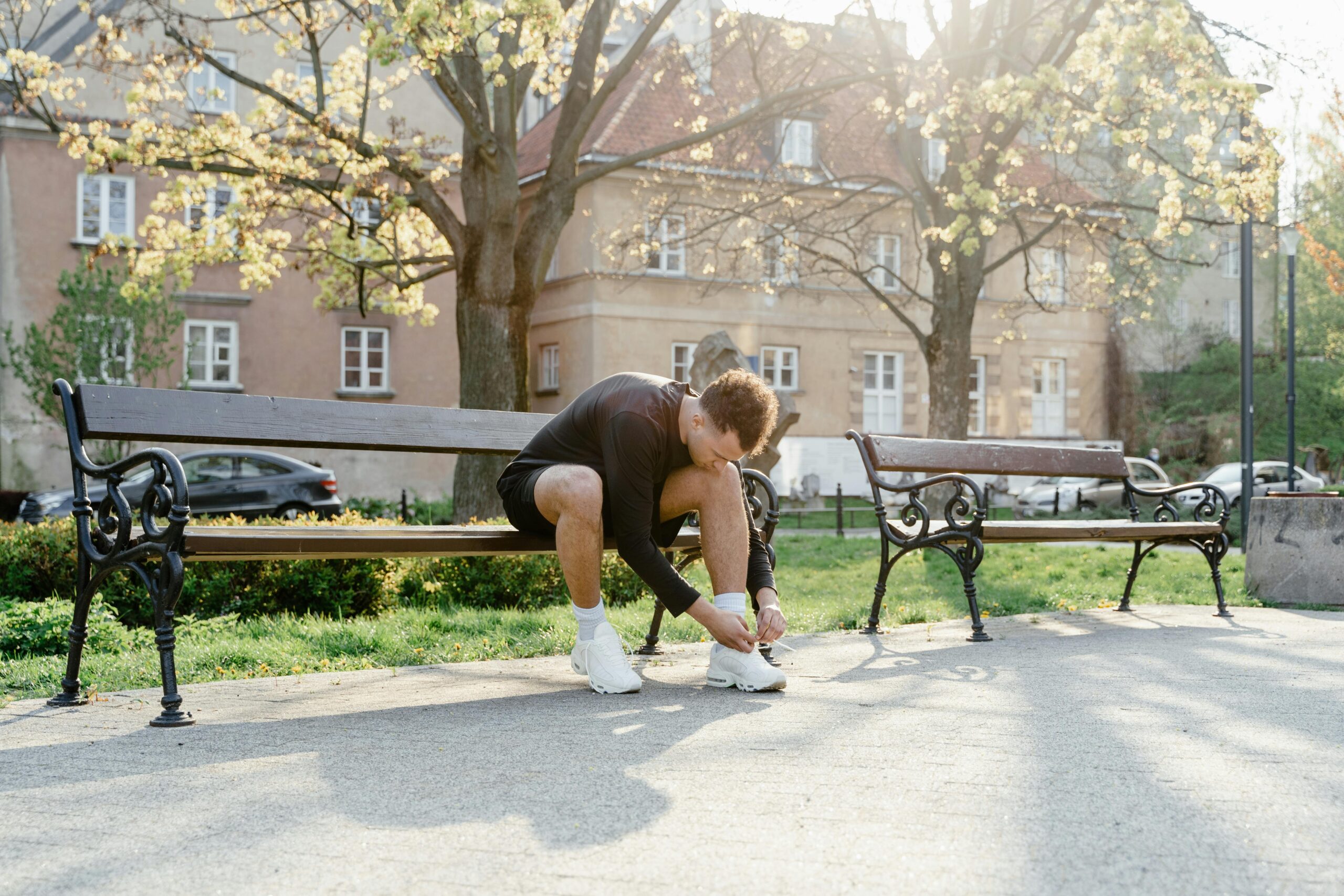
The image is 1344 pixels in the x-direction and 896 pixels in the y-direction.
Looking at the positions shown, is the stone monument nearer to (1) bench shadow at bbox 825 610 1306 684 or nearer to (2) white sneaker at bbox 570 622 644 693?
(1) bench shadow at bbox 825 610 1306 684

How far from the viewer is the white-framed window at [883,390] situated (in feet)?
105

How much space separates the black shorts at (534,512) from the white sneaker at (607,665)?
1.22 feet

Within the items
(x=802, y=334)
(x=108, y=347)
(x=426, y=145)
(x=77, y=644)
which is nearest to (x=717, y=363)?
(x=426, y=145)

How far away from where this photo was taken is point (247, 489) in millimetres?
18438

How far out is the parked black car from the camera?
18.2 meters

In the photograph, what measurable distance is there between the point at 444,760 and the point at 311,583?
4355 mm

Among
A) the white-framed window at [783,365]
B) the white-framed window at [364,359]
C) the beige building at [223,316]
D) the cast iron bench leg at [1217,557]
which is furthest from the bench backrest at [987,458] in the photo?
the white-framed window at [783,365]

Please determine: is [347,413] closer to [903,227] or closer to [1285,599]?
[1285,599]

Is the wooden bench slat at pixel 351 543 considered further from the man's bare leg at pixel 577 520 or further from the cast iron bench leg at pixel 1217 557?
the cast iron bench leg at pixel 1217 557

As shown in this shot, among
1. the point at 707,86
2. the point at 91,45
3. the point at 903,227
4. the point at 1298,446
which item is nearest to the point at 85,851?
the point at 91,45

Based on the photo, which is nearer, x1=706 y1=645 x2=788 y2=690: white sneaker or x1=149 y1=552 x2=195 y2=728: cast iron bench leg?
x1=149 y1=552 x2=195 y2=728: cast iron bench leg

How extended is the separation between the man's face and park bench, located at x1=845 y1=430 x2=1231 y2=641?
2006 millimetres

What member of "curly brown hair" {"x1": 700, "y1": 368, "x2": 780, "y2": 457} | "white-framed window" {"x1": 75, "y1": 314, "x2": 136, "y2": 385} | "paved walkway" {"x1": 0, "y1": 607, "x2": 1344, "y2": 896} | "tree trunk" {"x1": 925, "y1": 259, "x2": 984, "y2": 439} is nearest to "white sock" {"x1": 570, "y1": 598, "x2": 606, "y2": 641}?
"paved walkway" {"x1": 0, "y1": 607, "x2": 1344, "y2": 896}

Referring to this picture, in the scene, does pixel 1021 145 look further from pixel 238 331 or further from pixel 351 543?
pixel 238 331
